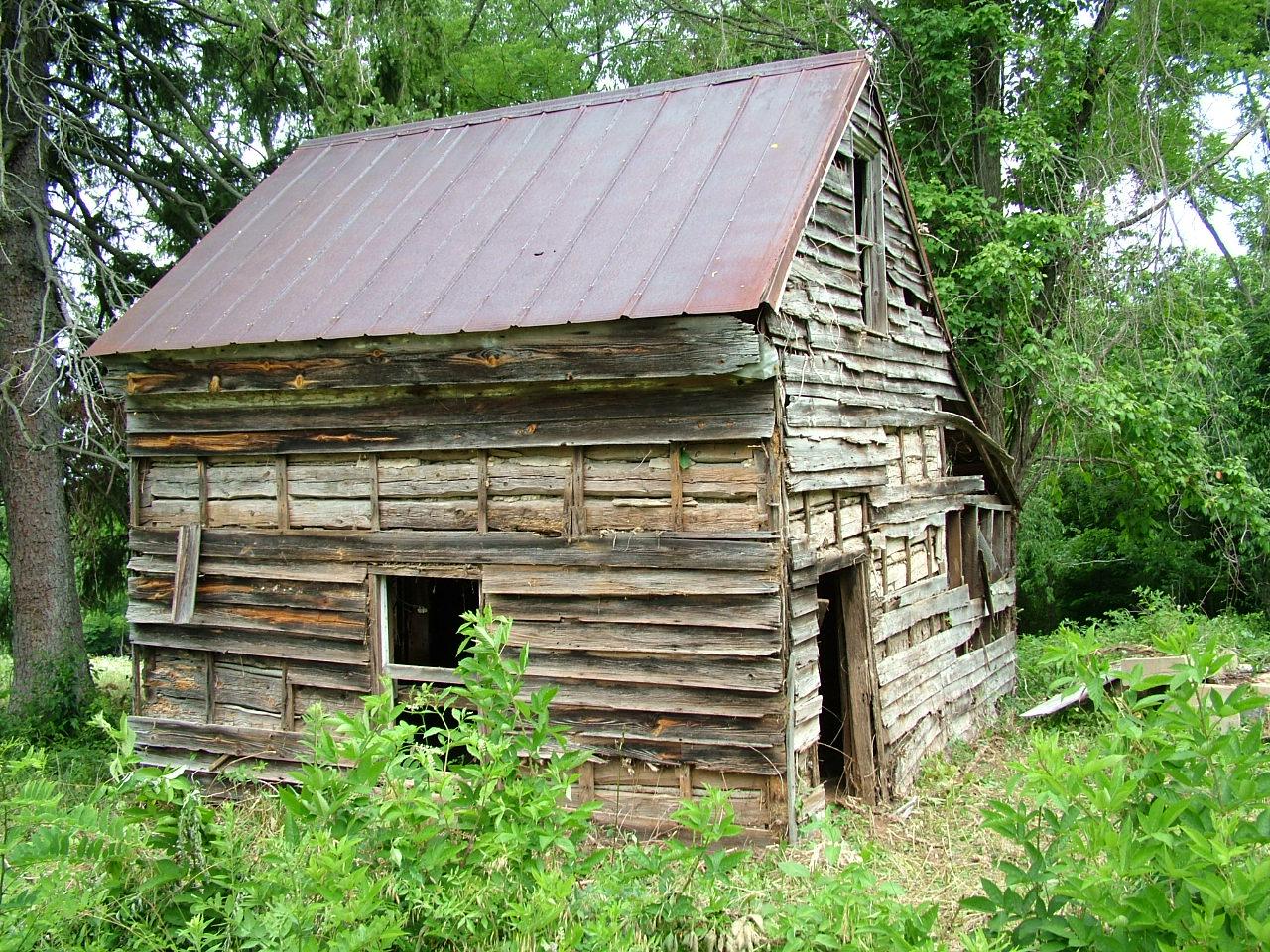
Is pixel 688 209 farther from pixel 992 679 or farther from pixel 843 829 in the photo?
pixel 992 679

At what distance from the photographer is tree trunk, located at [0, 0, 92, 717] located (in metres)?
11.2

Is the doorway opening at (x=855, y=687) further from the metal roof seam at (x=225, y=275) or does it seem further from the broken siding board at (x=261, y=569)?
the metal roof seam at (x=225, y=275)

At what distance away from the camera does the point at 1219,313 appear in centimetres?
1466

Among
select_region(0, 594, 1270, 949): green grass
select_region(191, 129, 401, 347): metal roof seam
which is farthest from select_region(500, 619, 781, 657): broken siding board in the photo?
select_region(191, 129, 401, 347): metal roof seam

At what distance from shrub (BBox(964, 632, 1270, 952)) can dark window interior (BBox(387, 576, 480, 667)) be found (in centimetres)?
640

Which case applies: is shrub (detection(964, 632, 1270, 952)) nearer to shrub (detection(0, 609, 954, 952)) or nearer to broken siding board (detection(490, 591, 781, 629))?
shrub (detection(0, 609, 954, 952))

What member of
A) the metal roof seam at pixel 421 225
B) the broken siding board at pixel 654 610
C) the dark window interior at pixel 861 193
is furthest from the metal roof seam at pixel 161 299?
the dark window interior at pixel 861 193

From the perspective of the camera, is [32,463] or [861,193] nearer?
[861,193]

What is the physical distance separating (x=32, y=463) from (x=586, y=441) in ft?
25.3

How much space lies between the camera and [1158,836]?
3.53 metres

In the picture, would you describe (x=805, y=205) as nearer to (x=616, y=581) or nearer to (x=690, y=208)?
(x=690, y=208)

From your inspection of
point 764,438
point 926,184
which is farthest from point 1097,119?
point 764,438

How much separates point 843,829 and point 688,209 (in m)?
4.53

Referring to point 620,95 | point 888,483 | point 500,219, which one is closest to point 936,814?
point 888,483
